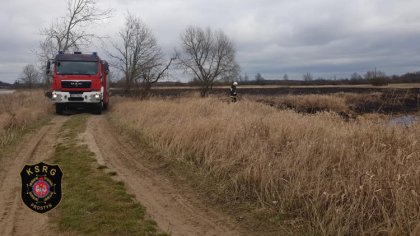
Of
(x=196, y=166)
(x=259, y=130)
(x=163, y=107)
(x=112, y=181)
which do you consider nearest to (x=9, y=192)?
(x=112, y=181)

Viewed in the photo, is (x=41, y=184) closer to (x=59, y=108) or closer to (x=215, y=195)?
(x=215, y=195)

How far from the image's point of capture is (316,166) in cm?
698

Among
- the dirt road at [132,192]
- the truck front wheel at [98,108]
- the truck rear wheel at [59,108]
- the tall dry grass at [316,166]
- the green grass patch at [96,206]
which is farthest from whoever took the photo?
the truck front wheel at [98,108]

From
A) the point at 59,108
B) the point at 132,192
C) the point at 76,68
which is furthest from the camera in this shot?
the point at 59,108

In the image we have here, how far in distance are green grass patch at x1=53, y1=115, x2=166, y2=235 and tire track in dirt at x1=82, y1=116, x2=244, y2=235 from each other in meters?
0.23

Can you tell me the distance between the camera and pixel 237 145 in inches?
343

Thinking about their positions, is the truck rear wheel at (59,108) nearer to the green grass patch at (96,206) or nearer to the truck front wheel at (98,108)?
the truck front wheel at (98,108)

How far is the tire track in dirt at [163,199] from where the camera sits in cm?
568

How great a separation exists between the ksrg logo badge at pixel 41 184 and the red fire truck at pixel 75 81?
18.8m

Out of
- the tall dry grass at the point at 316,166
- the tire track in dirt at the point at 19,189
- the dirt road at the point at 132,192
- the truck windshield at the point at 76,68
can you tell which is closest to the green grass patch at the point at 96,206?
the dirt road at the point at 132,192

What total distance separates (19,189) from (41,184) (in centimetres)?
472

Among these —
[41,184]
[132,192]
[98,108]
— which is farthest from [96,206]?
[98,108]

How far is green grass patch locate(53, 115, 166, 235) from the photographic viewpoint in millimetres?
5469

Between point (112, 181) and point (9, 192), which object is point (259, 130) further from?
point (9, 192)
